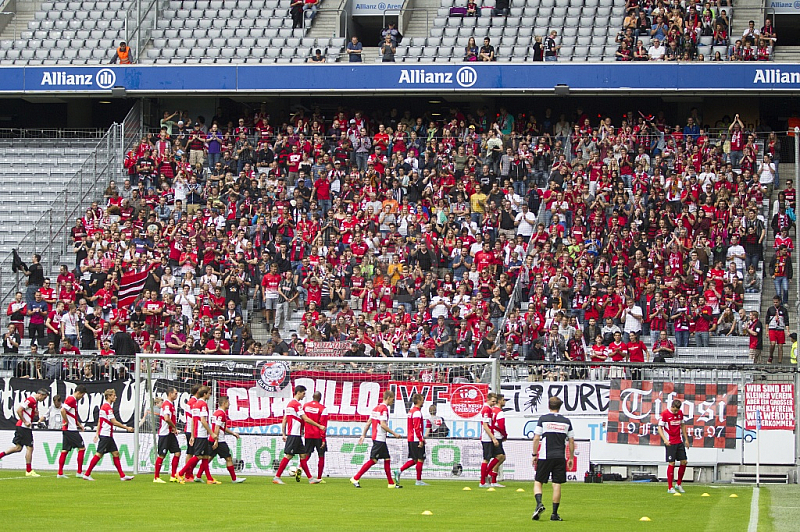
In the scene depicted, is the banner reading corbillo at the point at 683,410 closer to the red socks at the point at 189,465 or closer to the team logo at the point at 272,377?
the team logo at the point at 272,377

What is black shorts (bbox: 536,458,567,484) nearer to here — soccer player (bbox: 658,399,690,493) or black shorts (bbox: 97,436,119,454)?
soccer player (bbox: 658,399,690,493)

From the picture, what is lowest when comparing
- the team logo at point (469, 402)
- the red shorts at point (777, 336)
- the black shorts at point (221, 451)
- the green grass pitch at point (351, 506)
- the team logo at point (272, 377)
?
the green grass pitch at point (351, 506)

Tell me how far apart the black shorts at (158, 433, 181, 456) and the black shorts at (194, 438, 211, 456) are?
1.98 feet

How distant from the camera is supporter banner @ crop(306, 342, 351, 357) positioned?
29625 mm

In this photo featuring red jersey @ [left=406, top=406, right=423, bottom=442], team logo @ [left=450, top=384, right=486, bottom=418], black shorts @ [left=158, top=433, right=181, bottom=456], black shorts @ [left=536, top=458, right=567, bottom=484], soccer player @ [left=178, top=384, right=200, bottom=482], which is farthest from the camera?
team logo @ [left=450, top=384, right=486, bottom=418]

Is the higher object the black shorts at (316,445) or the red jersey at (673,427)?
the red jersey at (673,427)

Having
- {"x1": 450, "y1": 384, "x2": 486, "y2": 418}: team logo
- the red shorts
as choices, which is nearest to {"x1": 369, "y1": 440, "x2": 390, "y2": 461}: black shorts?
{"x1": 450, "y1": 384, "x2": 486, "y2": 418}: team logo

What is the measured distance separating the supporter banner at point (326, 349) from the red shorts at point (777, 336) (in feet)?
31.1

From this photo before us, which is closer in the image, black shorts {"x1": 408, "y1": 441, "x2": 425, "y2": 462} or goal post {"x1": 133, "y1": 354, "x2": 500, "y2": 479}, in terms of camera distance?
black shorts {"x1": 408, "y1": 441, "x2": 425, "y2": 462}

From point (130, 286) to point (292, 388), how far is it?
7.49 meters

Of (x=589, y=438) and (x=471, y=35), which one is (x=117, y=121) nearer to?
(x=471, y=35)

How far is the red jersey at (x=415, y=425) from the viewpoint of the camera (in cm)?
2261

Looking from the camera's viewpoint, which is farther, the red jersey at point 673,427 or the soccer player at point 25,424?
the soccer player at point 25,424

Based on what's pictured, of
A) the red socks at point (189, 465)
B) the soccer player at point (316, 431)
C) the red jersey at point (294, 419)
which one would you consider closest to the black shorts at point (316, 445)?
the soccer player at point (316, 431)
